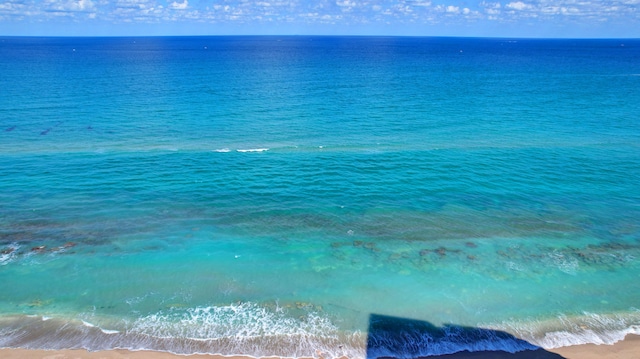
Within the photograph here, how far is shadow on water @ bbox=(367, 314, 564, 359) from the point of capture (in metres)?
20.1

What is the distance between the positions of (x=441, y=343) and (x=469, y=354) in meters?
1.40

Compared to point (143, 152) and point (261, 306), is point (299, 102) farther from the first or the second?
point (261, 306)

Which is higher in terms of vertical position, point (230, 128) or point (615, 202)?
point (615, 202)

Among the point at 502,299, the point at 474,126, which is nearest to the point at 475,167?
the point at 474,126

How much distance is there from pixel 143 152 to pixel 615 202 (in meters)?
48.1

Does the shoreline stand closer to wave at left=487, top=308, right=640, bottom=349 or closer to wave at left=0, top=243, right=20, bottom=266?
wave at left=487, top=308, right=640, bottom=349

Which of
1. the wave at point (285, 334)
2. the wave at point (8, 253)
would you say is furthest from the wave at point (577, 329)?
the wave at point (8, 253)

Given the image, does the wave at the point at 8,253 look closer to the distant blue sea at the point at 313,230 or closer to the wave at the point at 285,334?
the distant blue sea at the point at 313,230

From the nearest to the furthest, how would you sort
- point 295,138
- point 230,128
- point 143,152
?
point 143,152, point 295,138, point 230,128

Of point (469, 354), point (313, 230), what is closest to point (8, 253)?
point (313, 230)

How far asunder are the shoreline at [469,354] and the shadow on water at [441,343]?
0.16ft

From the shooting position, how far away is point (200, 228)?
3158 cm

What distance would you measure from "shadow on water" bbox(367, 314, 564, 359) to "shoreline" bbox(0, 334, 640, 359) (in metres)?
0.05

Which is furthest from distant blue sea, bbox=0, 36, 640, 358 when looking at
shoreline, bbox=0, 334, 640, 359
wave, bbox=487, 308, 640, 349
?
shoreline, bbox=0, 334, 640, 359
